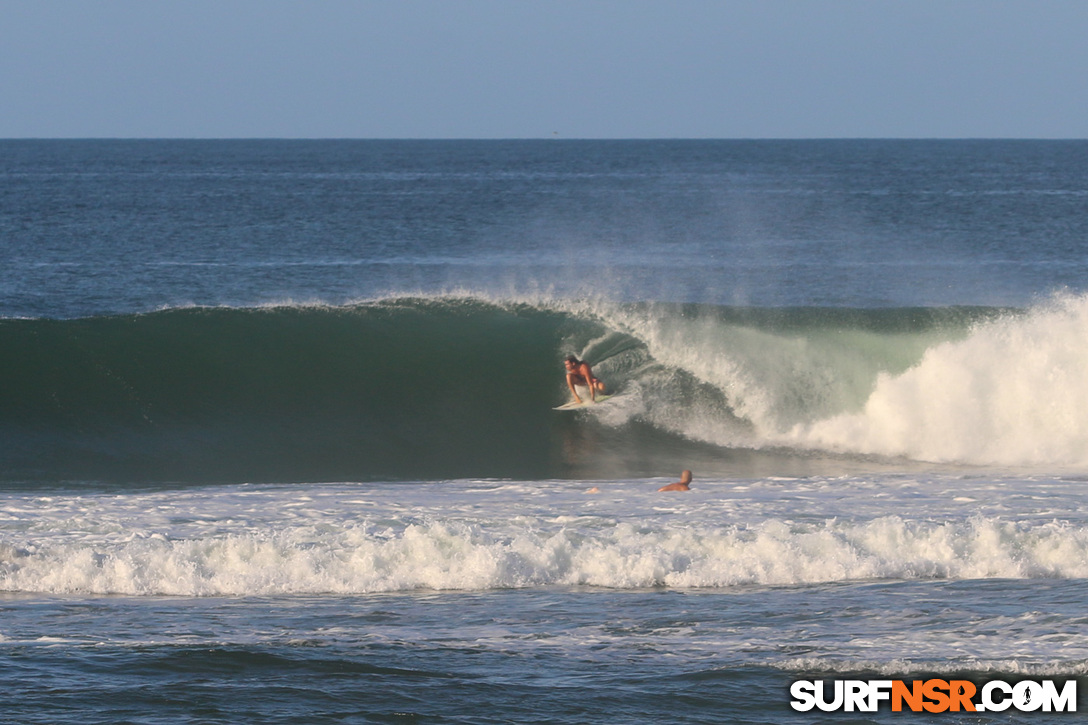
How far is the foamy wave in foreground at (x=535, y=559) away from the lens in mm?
8867

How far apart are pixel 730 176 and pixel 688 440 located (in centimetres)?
7933

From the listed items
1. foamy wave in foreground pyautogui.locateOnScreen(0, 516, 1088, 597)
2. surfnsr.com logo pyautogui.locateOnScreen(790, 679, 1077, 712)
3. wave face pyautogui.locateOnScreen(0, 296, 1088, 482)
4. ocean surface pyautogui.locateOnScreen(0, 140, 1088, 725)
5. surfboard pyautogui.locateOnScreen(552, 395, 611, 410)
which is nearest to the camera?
surfnsr.com logo pyautogui.locateOnScreen(790, 679, 1077, 712)

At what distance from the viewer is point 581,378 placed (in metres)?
16.6

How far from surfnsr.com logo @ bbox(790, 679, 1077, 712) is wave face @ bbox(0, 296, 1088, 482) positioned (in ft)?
23.7

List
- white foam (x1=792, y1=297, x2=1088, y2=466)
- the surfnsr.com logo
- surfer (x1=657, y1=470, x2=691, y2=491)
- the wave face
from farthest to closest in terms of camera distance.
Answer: the wave face → white foam (x1=792, y1=297, x2=1088, y2=466) → surfer (x1=657, y1=470, x2=691, y2=491) → the surfnsr.com logo

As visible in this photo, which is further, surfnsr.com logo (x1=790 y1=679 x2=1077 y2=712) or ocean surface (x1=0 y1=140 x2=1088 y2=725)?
ocean surface (x1=0 y1=140 x2=1088 y2=725)

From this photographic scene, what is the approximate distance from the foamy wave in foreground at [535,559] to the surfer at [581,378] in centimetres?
663

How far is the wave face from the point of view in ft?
46.9

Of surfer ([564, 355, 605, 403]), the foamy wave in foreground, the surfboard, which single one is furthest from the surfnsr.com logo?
surfer ([564, 355, 605, 403])

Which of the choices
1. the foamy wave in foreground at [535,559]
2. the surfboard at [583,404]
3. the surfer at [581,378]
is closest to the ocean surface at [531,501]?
the foamy wave in foreground at [535,559]

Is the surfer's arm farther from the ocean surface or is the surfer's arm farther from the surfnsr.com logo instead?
the surfnsr.com logo

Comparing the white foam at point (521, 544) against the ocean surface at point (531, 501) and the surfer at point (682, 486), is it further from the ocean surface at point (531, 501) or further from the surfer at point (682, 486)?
the surfer at point (682, 486)

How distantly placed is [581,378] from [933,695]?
34.0 feet

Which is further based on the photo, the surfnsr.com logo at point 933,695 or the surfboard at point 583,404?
the surfboard at point 583,404
